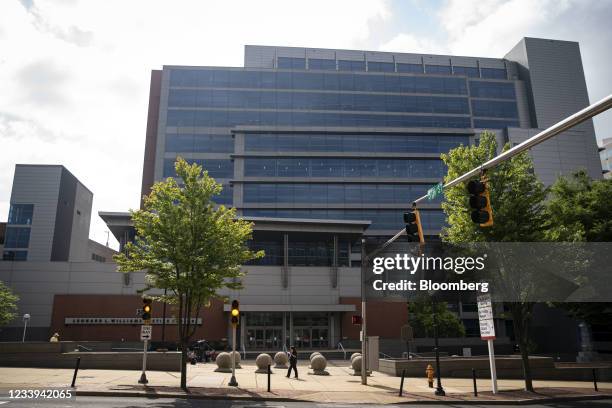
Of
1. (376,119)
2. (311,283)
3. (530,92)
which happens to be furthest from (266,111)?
(530,92)

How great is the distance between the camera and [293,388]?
20062 millimetres

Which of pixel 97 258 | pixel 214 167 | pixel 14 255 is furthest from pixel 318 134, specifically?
pixel 97 258

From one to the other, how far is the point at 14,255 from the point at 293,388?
62.9m

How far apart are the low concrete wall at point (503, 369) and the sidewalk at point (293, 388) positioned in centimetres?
124

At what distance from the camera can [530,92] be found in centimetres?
9188

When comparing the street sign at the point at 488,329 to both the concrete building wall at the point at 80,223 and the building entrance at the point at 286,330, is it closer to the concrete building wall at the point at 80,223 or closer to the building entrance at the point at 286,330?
the building entrance at the point at 286,330

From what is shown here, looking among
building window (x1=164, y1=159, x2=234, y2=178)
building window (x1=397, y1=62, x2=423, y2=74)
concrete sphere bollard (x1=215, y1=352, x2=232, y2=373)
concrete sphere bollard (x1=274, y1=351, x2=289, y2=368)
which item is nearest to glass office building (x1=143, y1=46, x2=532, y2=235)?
building window (x1=164, y1=159, x2=234, y2=178)

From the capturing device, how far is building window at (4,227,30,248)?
67375 mm

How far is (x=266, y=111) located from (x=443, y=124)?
31901 mm

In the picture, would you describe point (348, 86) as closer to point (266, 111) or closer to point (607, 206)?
→ point (266, 111)

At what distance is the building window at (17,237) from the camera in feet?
221

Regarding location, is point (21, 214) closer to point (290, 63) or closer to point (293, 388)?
point (290, 63)

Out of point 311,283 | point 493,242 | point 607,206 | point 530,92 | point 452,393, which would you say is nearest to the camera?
point 452,393

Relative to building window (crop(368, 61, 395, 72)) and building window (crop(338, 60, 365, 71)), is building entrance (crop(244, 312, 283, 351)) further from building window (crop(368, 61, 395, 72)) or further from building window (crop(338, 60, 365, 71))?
building window (crop(368, 61, 395, 72))
